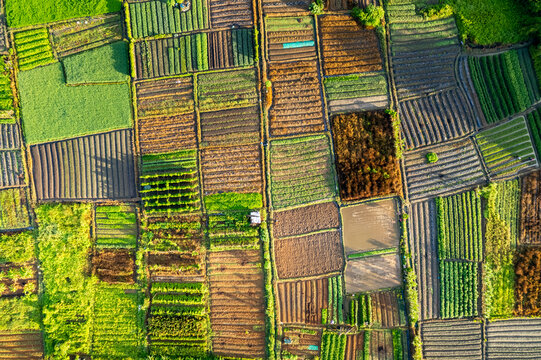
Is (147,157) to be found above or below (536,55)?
below

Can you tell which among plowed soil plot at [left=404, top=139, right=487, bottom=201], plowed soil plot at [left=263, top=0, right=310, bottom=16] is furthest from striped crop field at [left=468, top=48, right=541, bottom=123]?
plowed soil plot at [left=263, top=0, right=310, bottom=16]

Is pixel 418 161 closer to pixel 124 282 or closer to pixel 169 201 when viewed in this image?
pixel 169 201

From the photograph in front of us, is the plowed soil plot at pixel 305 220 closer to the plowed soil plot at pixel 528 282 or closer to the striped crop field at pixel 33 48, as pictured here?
the plowed soil plot at pixel 528 282

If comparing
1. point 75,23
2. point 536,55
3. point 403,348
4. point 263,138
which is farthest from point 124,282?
point 536,55

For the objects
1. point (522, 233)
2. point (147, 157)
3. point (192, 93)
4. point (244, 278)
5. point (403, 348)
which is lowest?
point (403, 348)

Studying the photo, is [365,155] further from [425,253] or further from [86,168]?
[86,168]

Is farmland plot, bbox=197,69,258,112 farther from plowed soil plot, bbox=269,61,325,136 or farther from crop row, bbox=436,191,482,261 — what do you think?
crop row, bbox=436,191,482,261

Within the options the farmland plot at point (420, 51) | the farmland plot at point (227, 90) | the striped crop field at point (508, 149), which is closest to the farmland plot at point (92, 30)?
the farmland plot at point (227, 90)
